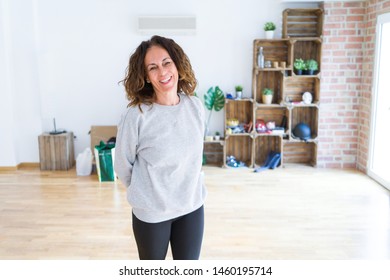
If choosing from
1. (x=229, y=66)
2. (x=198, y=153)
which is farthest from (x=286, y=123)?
(x=198, y=153)

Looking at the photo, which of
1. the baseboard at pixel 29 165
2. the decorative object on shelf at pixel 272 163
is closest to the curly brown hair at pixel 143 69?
the decorative object on shelf at pixel 272 163

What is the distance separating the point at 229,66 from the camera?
5.16 meters

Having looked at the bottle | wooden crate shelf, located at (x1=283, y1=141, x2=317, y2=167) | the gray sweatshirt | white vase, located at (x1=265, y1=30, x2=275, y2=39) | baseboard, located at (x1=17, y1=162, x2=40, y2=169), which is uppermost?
white vase, located at (x1=265, y1=30, x2=275, y2=39)

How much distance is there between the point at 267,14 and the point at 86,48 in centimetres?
241

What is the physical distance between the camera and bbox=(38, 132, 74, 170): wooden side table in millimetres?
4984

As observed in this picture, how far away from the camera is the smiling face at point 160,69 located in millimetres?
1422

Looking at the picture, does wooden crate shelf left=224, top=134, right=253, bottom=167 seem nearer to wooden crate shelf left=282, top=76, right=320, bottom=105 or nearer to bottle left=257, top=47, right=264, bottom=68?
wooden crate shelf left=282, top=76, right=320, bottom=105

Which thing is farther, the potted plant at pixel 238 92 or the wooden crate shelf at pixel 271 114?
the wooden crate shelf at pixel 271 114

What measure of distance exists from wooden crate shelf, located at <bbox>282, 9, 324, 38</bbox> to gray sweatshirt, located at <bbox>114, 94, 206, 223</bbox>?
3.89m

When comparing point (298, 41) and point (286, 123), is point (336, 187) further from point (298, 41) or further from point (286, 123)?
point (298, 41)

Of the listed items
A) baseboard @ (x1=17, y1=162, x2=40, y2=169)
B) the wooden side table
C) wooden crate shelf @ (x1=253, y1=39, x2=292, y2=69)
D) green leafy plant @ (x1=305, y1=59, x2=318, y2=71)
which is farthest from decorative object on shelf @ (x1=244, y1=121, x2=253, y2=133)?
baseboard @ (x1=17, y1=162, x2=40, y2=169)

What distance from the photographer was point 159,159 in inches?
55.2

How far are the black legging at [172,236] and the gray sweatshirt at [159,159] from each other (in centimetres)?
4

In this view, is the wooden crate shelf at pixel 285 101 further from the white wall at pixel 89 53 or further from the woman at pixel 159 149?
the woman at pixel 159 149
